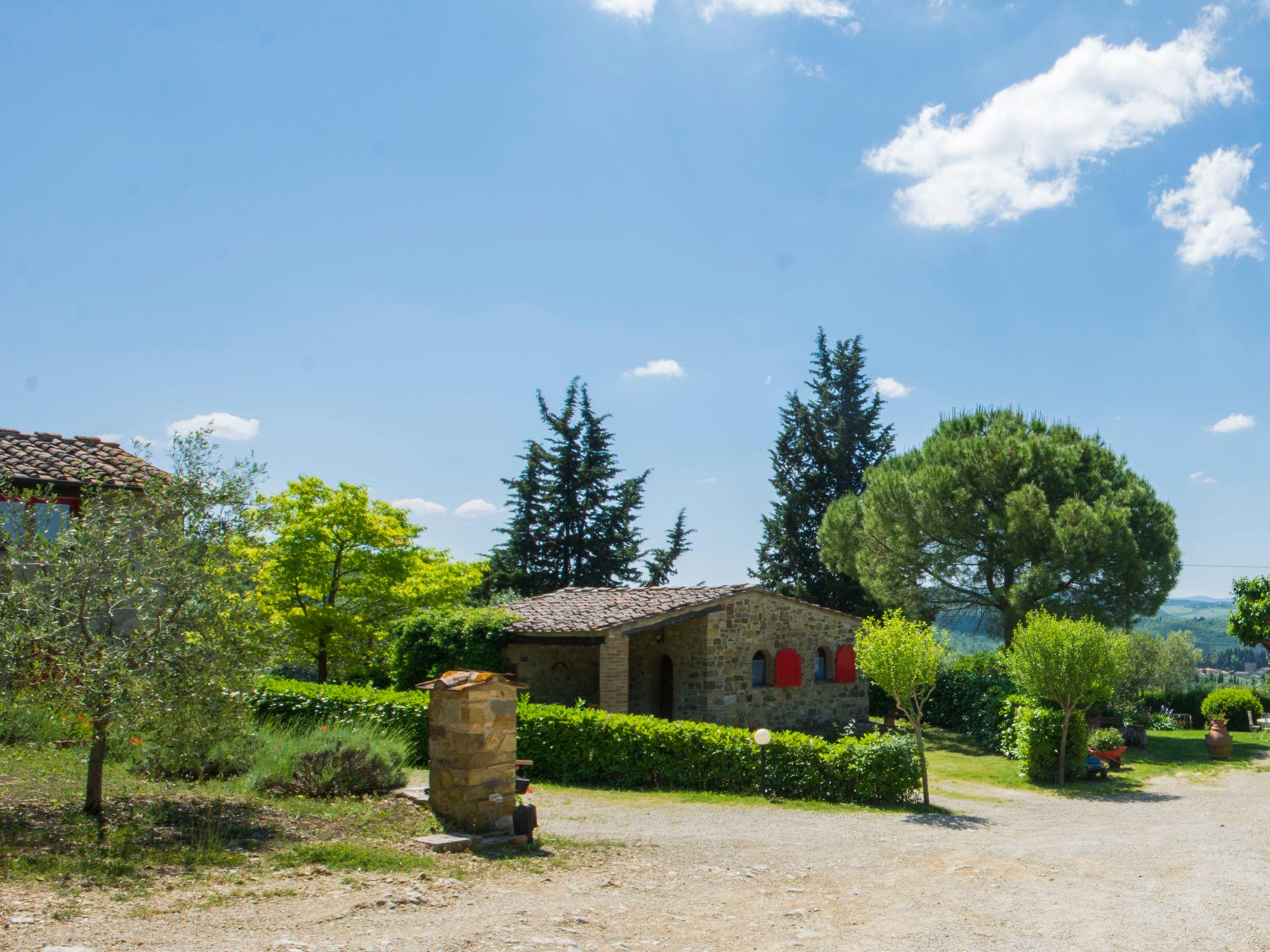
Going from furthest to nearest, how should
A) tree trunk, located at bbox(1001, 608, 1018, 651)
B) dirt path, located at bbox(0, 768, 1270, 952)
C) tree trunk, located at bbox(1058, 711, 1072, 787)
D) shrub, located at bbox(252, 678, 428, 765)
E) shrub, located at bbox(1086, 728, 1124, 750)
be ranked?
tree trunk, located at bbox(1001, 608, 1018, 651), shrub, located at bbox(1086, 728, 1124, 750), tree trunk, located at bbox(1058, 711, 1072, 787), shrub, located at bbox(252, 678, 428, 765), dirt path, located at bbox(0, 768, 1270, 952)

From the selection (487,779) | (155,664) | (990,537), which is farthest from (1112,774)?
(155,664)

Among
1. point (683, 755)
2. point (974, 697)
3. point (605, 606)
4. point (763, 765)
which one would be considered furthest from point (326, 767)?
point (974, 697)

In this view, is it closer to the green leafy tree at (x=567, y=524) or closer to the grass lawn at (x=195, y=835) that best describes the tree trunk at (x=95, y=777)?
the grass lawn at (x=195, y=835)

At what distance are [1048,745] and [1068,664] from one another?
1.76 m

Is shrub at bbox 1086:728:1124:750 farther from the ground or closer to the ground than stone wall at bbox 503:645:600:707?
closer to the ground

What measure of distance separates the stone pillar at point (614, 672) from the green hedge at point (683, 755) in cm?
305

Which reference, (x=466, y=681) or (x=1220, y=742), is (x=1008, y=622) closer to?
(x=1220, y=742)

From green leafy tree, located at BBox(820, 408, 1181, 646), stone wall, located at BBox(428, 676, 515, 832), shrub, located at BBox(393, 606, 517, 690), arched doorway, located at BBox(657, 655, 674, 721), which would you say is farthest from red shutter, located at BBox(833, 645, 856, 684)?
stone wall, located at BBox(428, 676, 515, 832)

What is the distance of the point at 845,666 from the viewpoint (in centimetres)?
2238

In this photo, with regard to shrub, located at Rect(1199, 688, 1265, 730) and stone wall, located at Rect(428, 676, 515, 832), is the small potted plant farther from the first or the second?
stone wall, located at Rect(428, 676, 515, 832)

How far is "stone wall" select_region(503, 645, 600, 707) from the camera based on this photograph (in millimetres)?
20281

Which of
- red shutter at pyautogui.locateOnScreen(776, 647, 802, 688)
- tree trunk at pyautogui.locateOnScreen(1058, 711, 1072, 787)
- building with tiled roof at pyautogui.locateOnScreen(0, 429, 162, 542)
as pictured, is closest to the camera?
building with tiled roof at pyautogui.locateOnScreen(0, 429, 162, 542)

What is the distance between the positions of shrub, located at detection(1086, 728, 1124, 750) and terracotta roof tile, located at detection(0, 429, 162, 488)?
1830 centimetres

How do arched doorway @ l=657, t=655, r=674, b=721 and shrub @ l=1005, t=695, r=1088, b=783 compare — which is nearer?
shrub @ l=1005, t=695, r=1088, b=783
